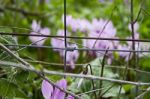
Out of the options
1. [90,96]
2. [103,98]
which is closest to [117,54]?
[103,98]

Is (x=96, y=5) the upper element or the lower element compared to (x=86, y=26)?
upper

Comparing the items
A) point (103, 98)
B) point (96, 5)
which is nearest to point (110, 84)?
point (103, 98)

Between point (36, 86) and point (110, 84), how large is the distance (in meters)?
0.19

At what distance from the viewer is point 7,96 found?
32.2 inches

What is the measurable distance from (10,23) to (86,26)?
1.46 ft

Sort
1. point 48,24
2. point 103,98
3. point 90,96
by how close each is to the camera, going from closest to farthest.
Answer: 1. point 90,96
2. point 103,98
3. point 48,24

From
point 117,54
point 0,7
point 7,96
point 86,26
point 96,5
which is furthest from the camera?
point 96,5

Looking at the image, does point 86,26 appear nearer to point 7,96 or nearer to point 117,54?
point 117,54

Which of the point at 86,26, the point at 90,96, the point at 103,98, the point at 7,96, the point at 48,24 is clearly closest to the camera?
the point at 7,96

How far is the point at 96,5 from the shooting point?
3.29 metres

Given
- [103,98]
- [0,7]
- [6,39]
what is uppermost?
[0,7]

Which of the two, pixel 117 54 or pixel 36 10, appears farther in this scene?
pixel 36 10

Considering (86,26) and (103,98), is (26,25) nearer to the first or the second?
(86,26)

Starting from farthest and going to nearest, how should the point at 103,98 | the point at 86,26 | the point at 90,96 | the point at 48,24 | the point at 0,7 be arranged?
Answer: the point at 48,24
the point at 0,7
the point at 86,26
the point at 103,98
the point at 90,96
